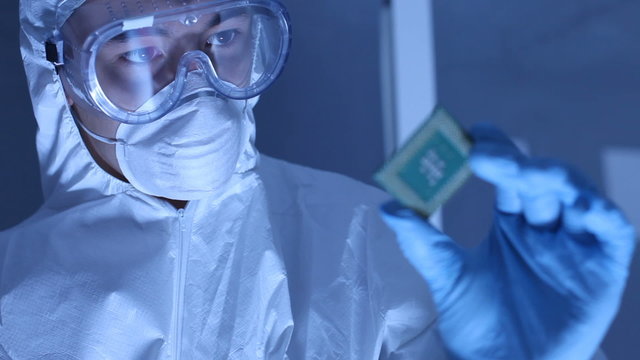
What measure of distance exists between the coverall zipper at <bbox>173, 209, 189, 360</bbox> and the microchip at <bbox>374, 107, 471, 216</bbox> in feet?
1.29

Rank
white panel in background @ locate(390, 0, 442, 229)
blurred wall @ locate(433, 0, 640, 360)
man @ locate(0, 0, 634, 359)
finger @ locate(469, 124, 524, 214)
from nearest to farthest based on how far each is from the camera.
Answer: finger @ locate(469, 124, 524, 214) < man @ locate(0, 0, 634, 359) < white panel in background @ locate(390, 0, 442, 229) < blurred wall @ locate(433, 0, 640, 360)

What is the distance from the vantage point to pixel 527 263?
89 centimetres

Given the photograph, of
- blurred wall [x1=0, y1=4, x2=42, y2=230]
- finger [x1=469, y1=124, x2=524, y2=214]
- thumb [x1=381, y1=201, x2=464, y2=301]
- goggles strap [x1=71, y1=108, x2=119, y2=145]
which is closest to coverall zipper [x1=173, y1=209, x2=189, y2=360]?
goggles strap [x1=71, y1=108, x2=119, y2=145]

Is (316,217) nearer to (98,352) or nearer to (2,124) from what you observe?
(98,352)

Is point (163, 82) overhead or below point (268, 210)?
overhead

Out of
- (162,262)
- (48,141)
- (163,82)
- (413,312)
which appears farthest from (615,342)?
(48,141)

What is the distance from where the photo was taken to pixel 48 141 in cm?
115

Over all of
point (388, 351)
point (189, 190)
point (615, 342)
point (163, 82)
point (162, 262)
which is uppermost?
point (163, 82)

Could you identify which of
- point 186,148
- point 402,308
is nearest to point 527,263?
point 402,308

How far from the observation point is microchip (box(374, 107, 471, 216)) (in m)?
0.81

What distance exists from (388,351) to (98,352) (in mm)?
418

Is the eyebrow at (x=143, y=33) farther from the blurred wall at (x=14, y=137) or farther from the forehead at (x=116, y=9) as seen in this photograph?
the blurred wall at (x=14, y=137)

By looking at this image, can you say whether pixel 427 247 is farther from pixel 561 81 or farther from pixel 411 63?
pixel 561 81

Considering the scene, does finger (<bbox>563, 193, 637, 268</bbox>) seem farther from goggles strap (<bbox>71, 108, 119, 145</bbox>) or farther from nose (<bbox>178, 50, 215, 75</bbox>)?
goggles strap (<bbox>71, 108, 119, 145</bbox>)
